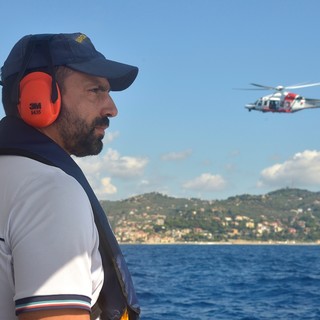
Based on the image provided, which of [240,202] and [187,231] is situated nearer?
[187,231]

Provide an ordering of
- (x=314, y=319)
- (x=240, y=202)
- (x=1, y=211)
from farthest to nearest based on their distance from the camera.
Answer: (x=240, y=202)
(x=314, y=319)
(x=1, y=211)

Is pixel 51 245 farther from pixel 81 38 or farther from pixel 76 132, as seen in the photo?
pixel 81 38

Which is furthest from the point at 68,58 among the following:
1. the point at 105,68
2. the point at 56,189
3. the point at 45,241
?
the point at 45,241

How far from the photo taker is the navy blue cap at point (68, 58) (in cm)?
190

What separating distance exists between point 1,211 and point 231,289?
27.4 meters

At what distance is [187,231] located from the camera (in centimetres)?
15512

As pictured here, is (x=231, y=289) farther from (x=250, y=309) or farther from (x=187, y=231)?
(x=187, y=231)

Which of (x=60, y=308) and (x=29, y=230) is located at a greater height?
(x=29, y=230)

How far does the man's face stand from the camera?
1918mm

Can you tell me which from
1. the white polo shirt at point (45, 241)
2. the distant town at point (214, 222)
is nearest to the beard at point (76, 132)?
the white polo shirt at point (45, 241)

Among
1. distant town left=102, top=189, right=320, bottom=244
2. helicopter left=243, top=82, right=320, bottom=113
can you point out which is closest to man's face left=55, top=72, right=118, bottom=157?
helicopter left=243, top=82, right=320, bottom=113

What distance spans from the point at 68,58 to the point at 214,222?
153 metres

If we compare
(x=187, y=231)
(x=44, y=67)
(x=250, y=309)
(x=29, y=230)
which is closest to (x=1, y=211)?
(x=29, y=230)

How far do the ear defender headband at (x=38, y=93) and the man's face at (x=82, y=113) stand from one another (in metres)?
0.03
